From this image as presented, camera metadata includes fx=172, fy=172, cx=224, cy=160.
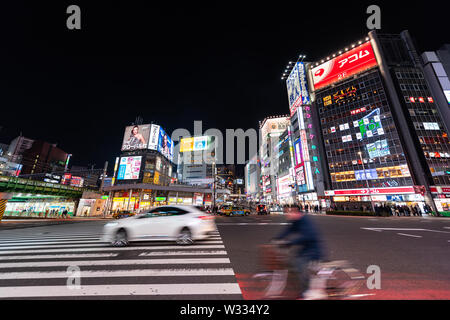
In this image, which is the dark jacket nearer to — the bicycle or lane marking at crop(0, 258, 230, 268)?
the bicycle

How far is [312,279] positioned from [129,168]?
65.6 m

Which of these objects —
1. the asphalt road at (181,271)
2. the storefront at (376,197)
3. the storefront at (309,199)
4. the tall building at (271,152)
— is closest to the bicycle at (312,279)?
the asphalt road at (181,271)

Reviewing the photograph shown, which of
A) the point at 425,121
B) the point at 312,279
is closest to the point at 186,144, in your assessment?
the point at 425,121

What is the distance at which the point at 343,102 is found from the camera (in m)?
50.2

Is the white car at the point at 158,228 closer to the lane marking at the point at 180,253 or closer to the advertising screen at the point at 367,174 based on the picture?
the lane marking at the point at 180,253

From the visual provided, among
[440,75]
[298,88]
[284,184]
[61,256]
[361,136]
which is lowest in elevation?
[61,256]

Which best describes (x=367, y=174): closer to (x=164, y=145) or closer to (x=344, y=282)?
(x=344, y=282)

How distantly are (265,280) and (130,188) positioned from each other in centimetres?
5261

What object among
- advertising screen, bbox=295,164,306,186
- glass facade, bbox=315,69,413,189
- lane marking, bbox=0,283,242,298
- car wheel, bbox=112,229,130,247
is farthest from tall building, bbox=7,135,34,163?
glass facade, bbox=315,69,413,189

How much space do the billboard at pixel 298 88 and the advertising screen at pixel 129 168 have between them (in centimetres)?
5840

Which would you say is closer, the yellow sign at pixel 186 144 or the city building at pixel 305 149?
the city building at pixel 305 149

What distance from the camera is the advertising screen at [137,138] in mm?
61312

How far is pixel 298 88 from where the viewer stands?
61562mm
